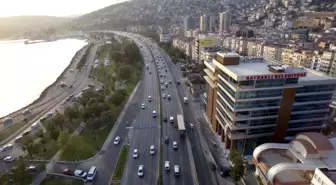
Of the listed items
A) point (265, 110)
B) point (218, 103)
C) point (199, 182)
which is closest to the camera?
point (199, 182)

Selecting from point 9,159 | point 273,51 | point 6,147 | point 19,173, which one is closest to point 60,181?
point 19,173

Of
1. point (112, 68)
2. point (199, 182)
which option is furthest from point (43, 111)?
point (199, 182)

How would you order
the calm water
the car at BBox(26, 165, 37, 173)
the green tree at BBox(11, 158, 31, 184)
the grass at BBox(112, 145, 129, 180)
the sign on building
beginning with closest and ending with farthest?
the green tree at BBox(11, 158, 31, 184)
the grass at BBox(112, 145, 129, 180)
the car at BBox(26, 165, 37, 173)
the calm water
the sign on building

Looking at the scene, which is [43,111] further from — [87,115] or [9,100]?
[9,100]

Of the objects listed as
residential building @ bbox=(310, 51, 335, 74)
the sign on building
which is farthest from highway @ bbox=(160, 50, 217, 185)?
residential building @ bbox=(310, 51, 335, 74)

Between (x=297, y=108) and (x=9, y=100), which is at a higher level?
(x=297, y=108)

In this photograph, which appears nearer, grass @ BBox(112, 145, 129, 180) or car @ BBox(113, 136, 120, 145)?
grass @ BBox(112, 145, 129, 180)

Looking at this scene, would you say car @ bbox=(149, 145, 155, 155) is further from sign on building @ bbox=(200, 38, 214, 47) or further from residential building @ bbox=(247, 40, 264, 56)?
residential building @ bbox=(247, 40, 264, 56)
